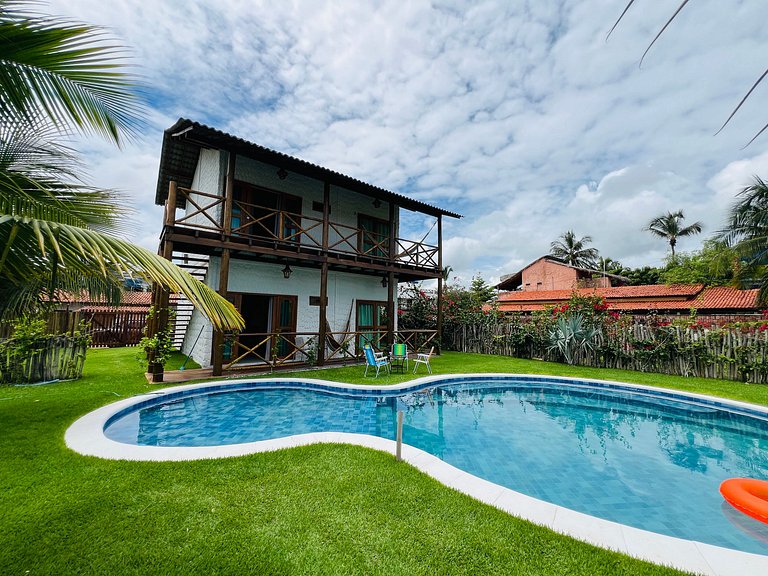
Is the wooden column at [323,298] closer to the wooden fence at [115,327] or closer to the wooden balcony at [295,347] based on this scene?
the wooden balcony at [295,347]

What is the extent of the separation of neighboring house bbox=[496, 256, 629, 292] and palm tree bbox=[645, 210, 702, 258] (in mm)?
6884

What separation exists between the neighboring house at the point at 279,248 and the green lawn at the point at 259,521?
5.29 metres

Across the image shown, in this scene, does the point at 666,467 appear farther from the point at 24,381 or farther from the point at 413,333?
the point at 24,381

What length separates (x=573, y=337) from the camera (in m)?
11.8

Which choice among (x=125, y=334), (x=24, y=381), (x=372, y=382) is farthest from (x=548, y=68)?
(x=125, y=334)

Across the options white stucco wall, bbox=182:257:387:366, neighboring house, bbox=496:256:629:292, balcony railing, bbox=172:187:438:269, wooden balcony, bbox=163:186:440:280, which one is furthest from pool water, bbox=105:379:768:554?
neighboring house, bbox=496:256:629:292

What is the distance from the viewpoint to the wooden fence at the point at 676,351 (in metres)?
9.04

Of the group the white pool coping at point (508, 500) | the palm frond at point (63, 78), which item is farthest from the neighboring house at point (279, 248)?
the palm frond at point (63, 78)

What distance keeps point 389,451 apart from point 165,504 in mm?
2355

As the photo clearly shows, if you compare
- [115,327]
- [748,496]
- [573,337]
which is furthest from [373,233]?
[115,327]

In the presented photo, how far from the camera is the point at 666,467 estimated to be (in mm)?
4645

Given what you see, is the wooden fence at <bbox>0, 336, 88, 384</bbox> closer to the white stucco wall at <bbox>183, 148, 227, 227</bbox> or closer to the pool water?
the pool water

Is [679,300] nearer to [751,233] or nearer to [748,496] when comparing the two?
[751,233]

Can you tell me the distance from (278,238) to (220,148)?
2719 mm
